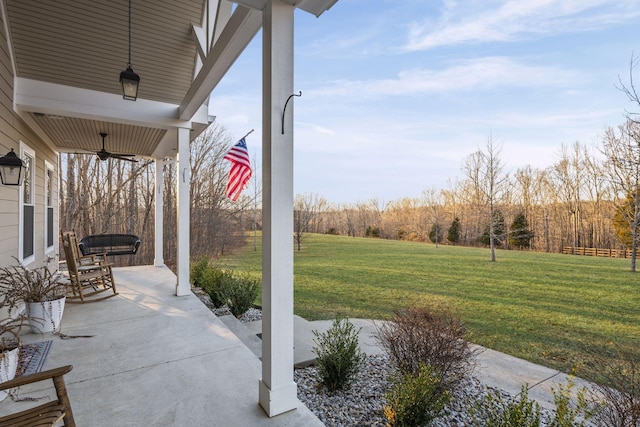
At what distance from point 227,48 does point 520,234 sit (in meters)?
19.4

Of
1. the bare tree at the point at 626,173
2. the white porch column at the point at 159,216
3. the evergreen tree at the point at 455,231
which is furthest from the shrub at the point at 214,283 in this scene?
the evergreen tree at the point at 455,231

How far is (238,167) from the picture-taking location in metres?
6.65

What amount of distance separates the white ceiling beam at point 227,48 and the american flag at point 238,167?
8.49ft

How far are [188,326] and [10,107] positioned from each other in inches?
127

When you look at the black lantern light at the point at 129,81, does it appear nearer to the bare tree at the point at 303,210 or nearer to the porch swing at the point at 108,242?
the porch swing at the point at 108,242

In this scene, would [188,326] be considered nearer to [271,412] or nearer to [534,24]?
[271,412]

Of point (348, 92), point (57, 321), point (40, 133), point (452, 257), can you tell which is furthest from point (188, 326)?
point (452, 257)

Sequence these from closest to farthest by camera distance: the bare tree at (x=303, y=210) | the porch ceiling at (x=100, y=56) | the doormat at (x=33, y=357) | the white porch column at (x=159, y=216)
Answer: the doormat at (x=33, y=357) < the porch ceiling at (x=100, y=56) < the white porch column at (x=159, y=216) < the bare tree at (x=303, y=210)

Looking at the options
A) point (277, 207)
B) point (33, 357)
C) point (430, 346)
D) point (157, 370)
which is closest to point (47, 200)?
point (33, 357)

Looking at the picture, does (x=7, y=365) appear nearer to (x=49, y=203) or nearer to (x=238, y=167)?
(x=238, y=167)

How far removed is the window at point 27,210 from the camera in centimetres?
418

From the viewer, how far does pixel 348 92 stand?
1043 centimetres

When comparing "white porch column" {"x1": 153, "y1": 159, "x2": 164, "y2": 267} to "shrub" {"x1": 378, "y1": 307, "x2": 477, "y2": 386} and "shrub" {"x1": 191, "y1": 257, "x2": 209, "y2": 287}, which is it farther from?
"shrub" {"x1": 378, "y1": 307, "x2": 477, "y2": 386}

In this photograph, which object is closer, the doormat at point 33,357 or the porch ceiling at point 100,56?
the doormat at point 33,357
